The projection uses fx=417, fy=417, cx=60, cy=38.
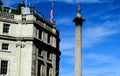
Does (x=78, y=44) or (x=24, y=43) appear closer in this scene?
(x=78, y=44)

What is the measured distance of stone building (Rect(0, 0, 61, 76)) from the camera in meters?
75.9

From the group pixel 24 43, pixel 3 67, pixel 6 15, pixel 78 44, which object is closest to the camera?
pixel 78 44

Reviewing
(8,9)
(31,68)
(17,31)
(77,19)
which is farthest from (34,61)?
(77,19)

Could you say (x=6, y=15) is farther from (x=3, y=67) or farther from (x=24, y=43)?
(x=3, y=67)

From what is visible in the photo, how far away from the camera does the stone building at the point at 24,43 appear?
75875mm

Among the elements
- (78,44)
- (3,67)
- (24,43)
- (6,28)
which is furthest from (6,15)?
(78,44)

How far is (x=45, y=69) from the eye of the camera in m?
80.6

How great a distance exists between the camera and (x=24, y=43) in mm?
77500

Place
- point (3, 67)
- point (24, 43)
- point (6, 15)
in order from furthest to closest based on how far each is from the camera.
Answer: point (6, 15)
point (24, 43)
point (3, 67)

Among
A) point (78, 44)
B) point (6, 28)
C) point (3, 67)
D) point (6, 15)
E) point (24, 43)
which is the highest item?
point (6, 15)

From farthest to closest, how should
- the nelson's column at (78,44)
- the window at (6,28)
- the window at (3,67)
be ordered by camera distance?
1. the window at (6,28)
2. the window at (3,67)
3. the nelson's column at (78,44)

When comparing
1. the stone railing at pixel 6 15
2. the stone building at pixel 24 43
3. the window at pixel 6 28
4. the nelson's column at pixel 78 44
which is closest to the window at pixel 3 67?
the stone building at pixel 24 43

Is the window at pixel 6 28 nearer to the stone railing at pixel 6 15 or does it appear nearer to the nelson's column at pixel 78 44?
the stone railing at pixel 6 15

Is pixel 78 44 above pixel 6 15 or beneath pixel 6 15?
beneath
